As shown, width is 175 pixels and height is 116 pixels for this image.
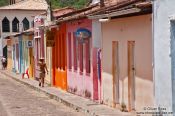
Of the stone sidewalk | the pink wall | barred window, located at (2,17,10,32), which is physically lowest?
the stone sidewalk

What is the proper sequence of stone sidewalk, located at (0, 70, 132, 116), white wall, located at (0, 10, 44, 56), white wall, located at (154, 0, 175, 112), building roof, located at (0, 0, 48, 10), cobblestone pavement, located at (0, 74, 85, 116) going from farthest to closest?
building roof, located at (0, 0, 48, 10)
white wall, located at (0, 10, 44, 56)
cobblestone pavement, located at (0, 74, 85, 116)
stone sidewalk, located at (0, 70, 132, 116)
white wall, located at (154, 0, 175, 112)

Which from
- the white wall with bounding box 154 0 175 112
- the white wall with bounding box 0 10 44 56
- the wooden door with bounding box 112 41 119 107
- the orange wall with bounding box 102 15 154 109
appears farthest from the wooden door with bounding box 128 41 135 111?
the white wall with bounding box 0 10 44 56

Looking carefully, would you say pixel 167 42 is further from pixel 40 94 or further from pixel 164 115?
pixel 40 94

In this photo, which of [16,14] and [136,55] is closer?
[136,55]

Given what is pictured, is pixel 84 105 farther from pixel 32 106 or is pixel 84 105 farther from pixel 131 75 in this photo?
pixel 131 75

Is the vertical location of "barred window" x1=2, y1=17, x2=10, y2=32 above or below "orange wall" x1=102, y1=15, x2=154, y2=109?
above

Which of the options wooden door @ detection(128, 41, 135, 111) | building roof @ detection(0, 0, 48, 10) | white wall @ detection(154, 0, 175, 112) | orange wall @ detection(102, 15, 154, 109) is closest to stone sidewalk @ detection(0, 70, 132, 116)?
wooden door @ detection(128, 41, 135, 111)

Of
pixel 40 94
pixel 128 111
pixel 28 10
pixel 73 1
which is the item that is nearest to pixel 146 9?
pixel 128 111

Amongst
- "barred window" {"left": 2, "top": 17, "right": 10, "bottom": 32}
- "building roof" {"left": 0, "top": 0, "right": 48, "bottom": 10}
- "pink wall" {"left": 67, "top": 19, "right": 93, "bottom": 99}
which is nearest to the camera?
"pink wall" {"left": 67, "top": 19, "right": 93, "bottom": 99}

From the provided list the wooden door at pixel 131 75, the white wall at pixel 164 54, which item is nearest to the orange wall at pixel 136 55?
the wooden door at pixel 131 75

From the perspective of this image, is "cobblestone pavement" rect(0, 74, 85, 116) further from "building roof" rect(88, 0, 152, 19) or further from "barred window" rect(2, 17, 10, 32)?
"barred window" rect(2, 17, 10, 32)

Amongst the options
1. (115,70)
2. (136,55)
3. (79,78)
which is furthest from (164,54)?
(79,78)

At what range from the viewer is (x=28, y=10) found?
6950 centimetres

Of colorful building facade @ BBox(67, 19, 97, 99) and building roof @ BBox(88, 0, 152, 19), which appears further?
colorful building facade @ BBox(67, 19, 97, 99)
